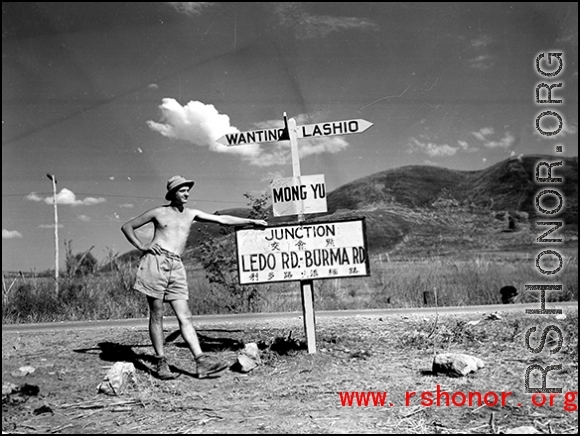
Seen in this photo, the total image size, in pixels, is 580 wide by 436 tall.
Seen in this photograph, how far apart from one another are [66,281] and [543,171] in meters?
11.1

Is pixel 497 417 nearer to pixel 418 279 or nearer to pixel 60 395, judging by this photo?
pixel 60 395

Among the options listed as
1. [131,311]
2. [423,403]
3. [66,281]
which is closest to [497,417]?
[423,403]

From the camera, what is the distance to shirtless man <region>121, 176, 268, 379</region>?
564 cm

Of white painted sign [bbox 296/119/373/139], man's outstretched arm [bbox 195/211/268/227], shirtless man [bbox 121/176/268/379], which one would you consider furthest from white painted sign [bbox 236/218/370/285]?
white painted sign [bbox 296/119/373/139]

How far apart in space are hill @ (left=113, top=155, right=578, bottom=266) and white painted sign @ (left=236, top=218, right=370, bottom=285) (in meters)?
5.70

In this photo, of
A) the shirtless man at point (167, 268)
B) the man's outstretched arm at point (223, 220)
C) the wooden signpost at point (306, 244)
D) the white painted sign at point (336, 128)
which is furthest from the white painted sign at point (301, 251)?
the white painted sign at point (336, 128)

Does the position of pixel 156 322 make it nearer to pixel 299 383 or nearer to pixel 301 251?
pixel 299 383

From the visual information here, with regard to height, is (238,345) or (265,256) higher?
(265,256)

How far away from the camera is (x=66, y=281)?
511 inches

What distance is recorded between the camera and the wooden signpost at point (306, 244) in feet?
20.9

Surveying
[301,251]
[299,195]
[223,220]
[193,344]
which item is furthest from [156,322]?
[299,195]

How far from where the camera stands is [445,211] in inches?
2469

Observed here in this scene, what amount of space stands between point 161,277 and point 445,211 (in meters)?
60.1

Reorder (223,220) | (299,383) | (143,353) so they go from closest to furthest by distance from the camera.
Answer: (299,383)
(223,220)
(143,353)
